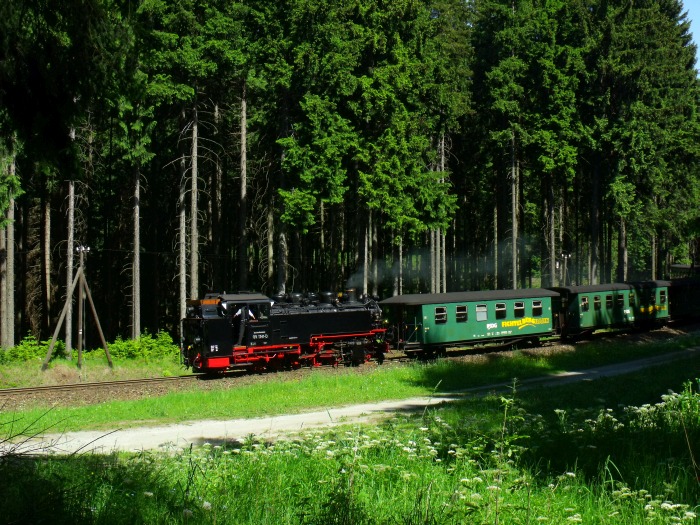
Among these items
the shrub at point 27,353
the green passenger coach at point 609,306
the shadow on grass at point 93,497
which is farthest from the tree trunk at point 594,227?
the shadow on grass at point 93,497

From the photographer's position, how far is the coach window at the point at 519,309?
1168 inches

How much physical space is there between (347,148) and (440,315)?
10087 millimetres

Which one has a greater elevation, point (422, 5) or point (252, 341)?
point (422, 5)

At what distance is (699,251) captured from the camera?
68125 mm

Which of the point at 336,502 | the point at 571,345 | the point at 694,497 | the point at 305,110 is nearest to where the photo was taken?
the point at 336,502

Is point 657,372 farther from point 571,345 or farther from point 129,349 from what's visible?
point 129,349

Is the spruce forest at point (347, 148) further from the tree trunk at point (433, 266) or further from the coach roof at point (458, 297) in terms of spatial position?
the coach roof at point (458, 297)

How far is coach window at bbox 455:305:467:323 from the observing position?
2808 cm

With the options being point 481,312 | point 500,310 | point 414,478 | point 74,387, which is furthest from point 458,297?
point 414,478

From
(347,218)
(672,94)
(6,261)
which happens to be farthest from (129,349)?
(672,94)

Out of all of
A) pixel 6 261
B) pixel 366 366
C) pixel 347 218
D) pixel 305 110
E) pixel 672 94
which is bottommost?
pixel 366 366

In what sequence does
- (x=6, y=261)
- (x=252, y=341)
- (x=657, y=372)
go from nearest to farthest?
(x=657, y=372) < (x=252, y=341) < (x=6, y=261)

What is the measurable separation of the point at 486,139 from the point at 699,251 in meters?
35.0

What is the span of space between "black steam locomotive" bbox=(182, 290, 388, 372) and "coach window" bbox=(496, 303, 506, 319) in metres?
5.09
